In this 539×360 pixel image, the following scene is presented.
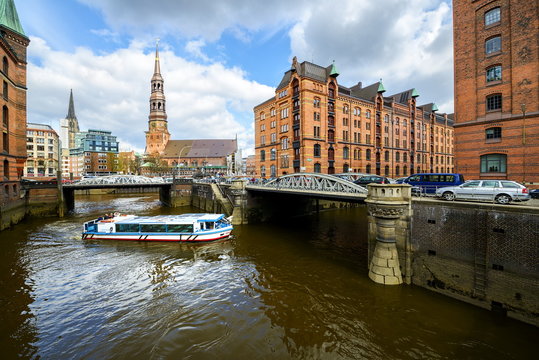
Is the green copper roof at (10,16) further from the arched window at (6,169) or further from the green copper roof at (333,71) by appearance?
the green copper roof at (333,71)

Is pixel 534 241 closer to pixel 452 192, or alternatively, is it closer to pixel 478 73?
pixel 452 192

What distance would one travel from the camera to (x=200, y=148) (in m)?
114

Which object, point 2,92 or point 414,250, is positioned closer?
point 414,250

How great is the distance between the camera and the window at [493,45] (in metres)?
21.1

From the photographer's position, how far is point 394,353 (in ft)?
27.0

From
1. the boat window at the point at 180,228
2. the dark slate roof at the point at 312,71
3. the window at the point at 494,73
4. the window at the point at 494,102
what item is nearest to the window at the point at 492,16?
the window at the point at 494,73

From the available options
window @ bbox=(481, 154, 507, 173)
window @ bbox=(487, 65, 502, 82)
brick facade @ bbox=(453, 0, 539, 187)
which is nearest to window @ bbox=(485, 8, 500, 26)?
brick facade @ bbox=(453, 0, 539, 187)

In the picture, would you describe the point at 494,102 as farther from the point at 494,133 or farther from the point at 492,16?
the point at 492,16

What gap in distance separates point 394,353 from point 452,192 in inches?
388

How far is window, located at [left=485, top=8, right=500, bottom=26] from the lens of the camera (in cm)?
2114

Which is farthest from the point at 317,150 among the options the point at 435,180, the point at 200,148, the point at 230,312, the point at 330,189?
the point at 200,148

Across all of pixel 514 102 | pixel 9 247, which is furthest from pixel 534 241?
pixel 9 247

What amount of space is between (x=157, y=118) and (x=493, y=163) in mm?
111768

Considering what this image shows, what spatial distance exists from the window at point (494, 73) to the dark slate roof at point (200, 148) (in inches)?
3903
